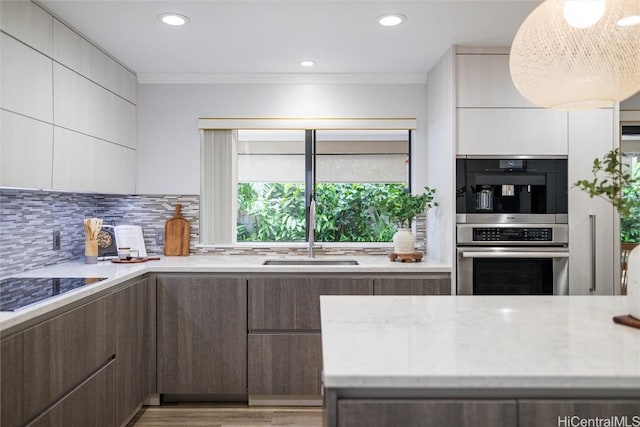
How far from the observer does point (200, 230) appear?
12.4 feet

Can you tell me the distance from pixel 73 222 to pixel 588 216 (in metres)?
3.39

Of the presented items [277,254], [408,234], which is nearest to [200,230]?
[277,254]

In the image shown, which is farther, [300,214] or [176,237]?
[300,214]

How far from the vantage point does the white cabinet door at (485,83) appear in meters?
3.03

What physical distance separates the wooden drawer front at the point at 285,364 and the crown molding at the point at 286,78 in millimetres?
1905

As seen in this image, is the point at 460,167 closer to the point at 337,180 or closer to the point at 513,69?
the point at 337,180

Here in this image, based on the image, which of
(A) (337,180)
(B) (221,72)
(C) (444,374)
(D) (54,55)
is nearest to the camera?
(C) (444,374)

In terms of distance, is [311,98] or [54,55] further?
[311,98]

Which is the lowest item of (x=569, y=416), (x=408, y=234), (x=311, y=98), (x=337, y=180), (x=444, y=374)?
(x=569, y=416)

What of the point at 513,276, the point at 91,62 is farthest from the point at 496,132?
the point at 91,62

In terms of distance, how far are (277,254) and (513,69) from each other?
2.56m

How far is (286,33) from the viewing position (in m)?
2.79

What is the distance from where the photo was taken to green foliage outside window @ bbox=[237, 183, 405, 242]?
→ 3.94 m

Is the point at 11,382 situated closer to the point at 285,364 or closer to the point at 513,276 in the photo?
the point at 285,364
